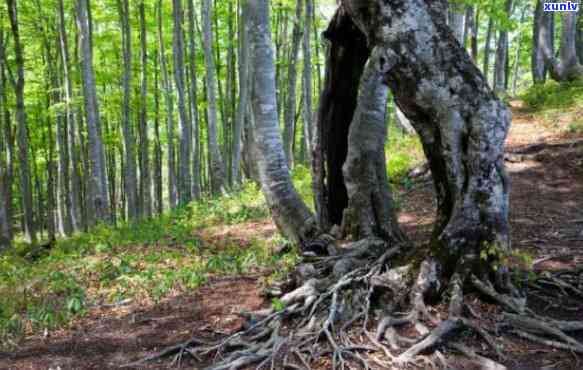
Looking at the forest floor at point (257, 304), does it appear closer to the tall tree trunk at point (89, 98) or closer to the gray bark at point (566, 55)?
the tall tree trunk at point (89, 98)

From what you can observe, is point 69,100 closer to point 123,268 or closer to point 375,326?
point 123,268

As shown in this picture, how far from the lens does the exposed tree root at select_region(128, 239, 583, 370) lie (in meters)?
3.72

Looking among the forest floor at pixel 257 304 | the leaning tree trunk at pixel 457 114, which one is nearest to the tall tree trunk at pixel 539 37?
the forest floor at pixel 257 304

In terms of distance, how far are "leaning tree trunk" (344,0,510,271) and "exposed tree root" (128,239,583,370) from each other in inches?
16.1

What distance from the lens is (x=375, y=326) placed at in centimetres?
423

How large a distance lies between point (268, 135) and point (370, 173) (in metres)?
1.88

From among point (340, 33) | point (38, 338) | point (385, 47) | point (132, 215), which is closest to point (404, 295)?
point (385, 47)

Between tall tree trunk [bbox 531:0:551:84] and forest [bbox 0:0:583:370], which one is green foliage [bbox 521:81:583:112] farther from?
forest [bbox 0:0:583:370]

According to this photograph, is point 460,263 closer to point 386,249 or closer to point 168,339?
point 386,249

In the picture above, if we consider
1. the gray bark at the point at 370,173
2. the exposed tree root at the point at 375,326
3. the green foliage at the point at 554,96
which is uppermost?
the green foliage at the point at 554,96

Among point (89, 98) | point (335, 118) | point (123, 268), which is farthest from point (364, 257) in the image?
point (89, 98)

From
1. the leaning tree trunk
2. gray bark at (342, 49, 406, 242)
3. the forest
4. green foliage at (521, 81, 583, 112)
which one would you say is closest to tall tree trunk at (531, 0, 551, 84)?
green foliage at (521, 81, 583, 112)

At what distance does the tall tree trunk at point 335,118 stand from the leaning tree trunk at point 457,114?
6.19ft

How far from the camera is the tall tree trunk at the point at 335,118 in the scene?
621 cm
